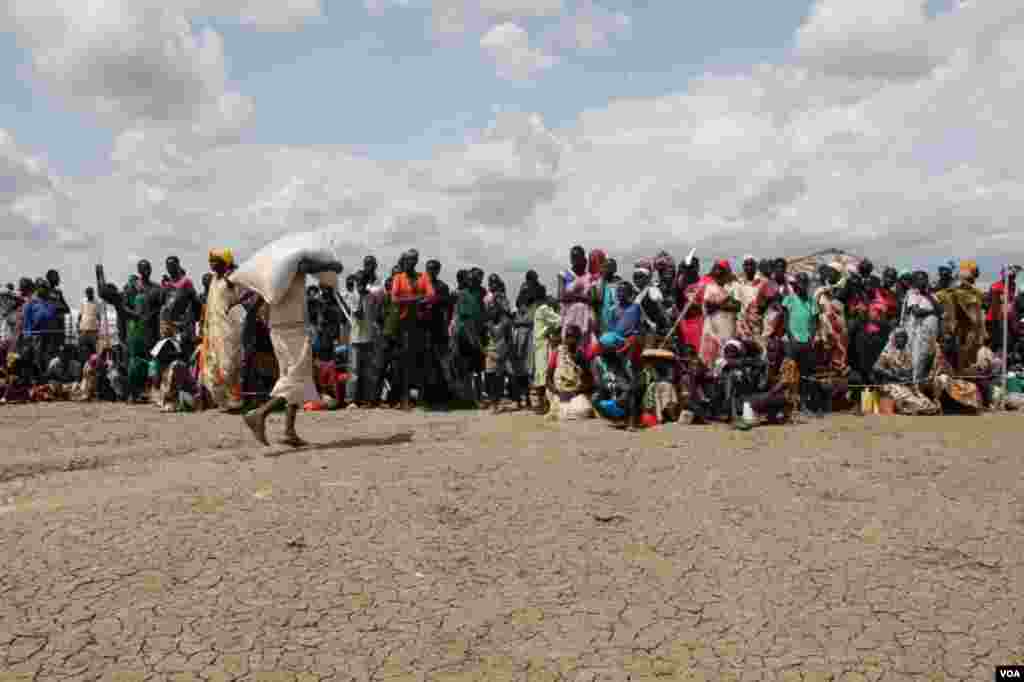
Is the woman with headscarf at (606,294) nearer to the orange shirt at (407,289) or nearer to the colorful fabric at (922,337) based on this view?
the orange shirt at (407,289)

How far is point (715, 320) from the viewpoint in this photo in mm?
8453

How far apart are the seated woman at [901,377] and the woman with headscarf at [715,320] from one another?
86.7 inches

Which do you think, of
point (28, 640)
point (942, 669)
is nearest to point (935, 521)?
point (942, 669)

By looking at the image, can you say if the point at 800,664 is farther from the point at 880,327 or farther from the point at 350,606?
the point at 880,327

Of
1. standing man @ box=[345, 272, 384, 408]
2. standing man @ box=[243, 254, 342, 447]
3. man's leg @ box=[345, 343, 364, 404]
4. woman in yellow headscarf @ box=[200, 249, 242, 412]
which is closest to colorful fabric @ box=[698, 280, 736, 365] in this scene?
standing man @ box=[243, 254, 342, 447]

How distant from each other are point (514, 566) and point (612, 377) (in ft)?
14.0

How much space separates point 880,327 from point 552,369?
417cm

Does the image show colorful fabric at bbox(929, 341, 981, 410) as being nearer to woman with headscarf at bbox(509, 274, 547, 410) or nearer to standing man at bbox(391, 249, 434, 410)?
woman with headscarf at bbox(509, 274, 547, 410)

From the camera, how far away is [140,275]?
35.4ft

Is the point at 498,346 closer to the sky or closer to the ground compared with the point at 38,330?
closer to the ground

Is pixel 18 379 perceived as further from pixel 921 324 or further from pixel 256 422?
pixel 921 324

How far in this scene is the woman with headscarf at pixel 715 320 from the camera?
842cm

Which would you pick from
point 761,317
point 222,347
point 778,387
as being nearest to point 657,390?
point 778,387

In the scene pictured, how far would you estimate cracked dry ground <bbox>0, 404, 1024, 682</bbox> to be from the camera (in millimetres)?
3213
